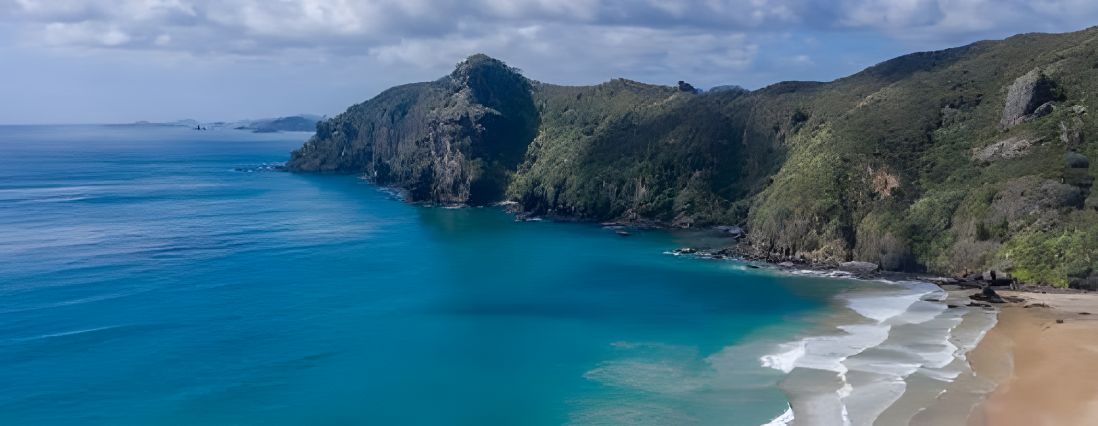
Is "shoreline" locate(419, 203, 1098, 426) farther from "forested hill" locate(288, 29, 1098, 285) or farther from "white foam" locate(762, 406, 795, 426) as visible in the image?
"forested hill" locate(288, 29, 1098, 285)

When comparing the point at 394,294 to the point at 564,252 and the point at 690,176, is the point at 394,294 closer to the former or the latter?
the point at 564,252

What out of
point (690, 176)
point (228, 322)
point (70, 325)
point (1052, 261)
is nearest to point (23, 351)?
point (70, 325)

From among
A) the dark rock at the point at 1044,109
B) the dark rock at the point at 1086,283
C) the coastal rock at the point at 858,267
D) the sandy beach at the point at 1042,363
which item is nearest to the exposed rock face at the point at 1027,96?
the dark rock at the point at 1044,109

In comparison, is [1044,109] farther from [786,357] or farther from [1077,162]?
[786,357]

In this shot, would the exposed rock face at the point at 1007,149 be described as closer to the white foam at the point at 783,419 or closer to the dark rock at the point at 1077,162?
the dark rock at the point at 1077,162

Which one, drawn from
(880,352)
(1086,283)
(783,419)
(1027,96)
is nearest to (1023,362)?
(880,352)

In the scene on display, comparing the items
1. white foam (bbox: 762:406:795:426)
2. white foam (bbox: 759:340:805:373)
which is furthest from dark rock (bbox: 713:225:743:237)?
white foam (bbox: 762:406:795:426)
